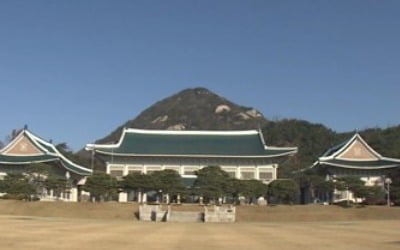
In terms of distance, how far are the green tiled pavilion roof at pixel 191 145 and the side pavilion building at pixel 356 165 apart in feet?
19.9

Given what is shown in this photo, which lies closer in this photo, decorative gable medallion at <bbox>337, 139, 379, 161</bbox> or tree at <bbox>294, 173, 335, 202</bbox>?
tree at <bbox>294, 173, 335, 202</bbox>

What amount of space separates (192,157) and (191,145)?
11.9 ft

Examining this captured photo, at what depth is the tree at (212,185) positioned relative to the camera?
73938 millimetres

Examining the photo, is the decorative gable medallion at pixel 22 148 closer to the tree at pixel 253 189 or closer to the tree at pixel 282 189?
the tree at pixel 253 189

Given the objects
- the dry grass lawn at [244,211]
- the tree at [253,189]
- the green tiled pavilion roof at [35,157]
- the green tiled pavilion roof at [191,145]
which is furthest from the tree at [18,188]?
the tree at [253,189]

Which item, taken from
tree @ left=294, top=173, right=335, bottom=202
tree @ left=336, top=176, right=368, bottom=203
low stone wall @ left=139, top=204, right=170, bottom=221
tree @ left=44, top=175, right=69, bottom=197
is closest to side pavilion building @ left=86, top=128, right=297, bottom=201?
tree @ left=294, top=173, right=335, bottom=202

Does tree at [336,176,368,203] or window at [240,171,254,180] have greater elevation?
window at [240,171,254,180]

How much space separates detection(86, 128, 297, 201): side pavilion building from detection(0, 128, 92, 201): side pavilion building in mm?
4934

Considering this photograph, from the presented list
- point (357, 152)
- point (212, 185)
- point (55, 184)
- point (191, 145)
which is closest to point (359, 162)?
point (357, 152)

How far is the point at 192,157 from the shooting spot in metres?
85.2

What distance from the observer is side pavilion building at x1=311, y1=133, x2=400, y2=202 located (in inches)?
3270

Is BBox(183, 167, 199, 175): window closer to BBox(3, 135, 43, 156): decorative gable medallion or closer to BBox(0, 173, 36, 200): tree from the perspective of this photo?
BBox(3, 135, 43, 156): decorative gable medallion

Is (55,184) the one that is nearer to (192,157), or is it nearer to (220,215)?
(192,157)

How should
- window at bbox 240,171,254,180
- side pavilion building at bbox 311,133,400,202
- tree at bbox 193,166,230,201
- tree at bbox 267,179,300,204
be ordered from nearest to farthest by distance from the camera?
tree at bbox 193,166,230,201 → tree at bbox 267,179,300,204 → side pavilion building at bbox 311,133,400,202 → window at bbox 240,171,254,180
